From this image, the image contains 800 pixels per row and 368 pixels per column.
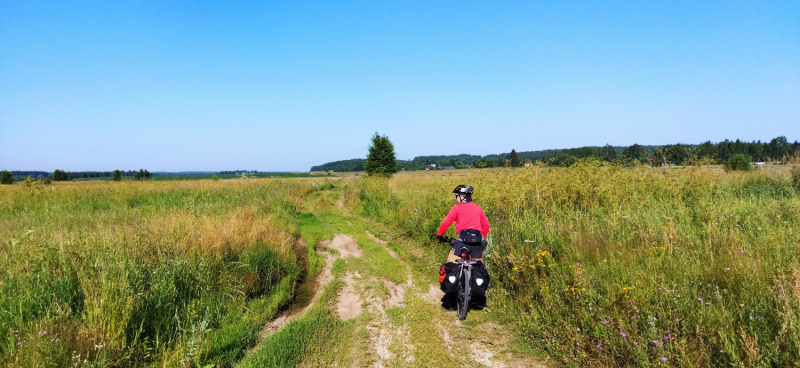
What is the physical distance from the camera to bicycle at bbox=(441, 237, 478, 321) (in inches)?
195

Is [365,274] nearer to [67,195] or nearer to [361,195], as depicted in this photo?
[361,195]

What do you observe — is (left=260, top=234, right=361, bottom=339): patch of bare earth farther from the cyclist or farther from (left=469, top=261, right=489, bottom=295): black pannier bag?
the cyclist

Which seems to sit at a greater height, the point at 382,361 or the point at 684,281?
the point at 684,281

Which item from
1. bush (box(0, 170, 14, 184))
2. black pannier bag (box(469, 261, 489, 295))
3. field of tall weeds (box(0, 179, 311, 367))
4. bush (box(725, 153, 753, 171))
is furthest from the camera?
bush (box(0, 170, 14, 184))

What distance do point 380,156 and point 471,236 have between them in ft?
105

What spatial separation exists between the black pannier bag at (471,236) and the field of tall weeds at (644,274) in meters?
1.09

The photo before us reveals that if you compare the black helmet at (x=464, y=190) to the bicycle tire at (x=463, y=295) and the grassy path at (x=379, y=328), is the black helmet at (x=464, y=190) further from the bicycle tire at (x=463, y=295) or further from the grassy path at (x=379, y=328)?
the grassy path at (x=379, y=328)

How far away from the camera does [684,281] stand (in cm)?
391

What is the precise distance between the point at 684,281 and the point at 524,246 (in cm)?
266

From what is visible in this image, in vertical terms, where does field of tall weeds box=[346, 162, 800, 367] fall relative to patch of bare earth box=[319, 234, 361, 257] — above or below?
above

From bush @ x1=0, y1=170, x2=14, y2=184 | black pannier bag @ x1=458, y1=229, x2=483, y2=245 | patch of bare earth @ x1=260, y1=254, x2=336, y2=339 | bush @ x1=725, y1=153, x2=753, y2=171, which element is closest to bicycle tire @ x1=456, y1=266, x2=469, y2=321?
black pannier bag @ x1=458, y1=229, x2=483, y2=245

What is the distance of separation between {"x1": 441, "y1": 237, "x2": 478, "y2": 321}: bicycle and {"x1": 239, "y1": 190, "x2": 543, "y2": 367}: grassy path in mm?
173

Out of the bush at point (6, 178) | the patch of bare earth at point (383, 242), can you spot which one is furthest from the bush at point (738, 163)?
Result: the bush at point (6, 178)

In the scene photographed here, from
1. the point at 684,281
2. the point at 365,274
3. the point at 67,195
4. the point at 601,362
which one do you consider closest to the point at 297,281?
the point at 365,274
